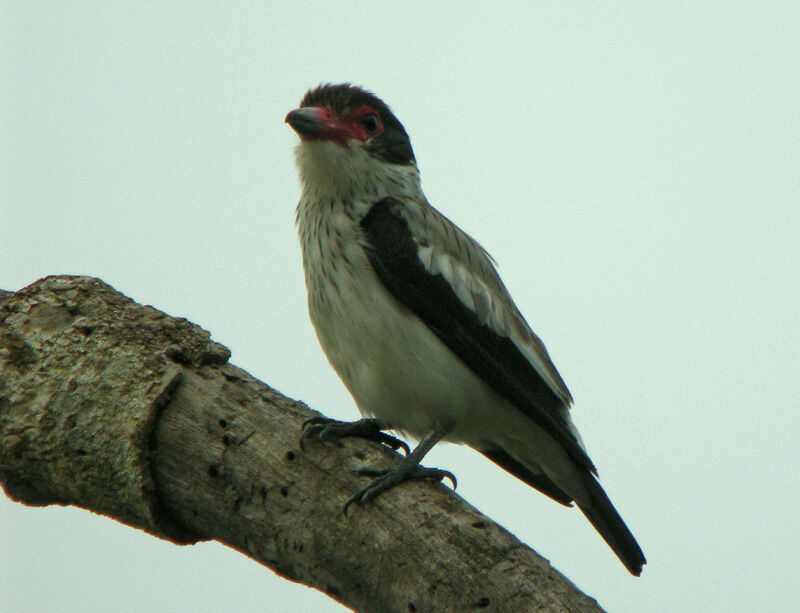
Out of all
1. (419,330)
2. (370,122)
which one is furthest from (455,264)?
(370,122)

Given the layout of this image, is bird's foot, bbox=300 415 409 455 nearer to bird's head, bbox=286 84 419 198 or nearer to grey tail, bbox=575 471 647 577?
grey tail, bbox=575 471 647 577

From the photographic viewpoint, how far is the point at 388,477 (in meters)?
3.64

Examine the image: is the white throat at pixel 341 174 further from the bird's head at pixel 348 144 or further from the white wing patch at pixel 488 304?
the white wing patch at pixel 488 304

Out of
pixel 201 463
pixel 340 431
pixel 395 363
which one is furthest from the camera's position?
pixel 395 363

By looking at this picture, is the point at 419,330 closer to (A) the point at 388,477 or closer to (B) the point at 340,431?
(B) the point at 340,431

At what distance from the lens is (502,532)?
3.34 meters

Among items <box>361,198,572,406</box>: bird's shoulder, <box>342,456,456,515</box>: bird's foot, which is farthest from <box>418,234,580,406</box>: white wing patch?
<box>342,456,456,515</box>: bird's foot

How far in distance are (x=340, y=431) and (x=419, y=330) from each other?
2.80ft

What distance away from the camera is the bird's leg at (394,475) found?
3.54 m

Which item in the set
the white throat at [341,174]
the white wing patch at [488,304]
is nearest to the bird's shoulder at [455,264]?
the white wing patch at [488,304]

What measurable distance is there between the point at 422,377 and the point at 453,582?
58.3 inches

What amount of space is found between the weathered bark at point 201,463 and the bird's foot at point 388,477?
0.13 feet

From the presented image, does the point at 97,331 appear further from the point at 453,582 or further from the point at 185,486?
the point at 453,582

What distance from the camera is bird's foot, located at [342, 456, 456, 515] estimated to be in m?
3.54
